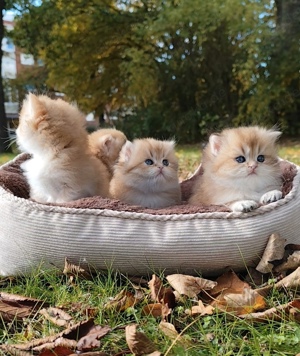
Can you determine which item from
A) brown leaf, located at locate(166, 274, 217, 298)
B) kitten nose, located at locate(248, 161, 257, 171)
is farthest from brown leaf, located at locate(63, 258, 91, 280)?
kitten nose, located at locate(248, 161, 257, 171)

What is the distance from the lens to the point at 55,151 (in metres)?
2.09

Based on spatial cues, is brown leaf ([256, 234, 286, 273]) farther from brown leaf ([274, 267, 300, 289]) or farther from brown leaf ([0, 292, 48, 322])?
brown leaf ([0, 292, 48, 322])

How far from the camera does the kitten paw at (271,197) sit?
1896 mm

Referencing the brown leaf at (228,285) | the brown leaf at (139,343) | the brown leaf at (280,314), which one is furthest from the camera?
the brown leaf at (228,285)

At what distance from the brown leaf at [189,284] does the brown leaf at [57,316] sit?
386 mm

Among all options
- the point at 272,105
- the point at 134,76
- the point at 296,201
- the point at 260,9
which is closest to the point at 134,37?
the point at 134,76

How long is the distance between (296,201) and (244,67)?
8.89m

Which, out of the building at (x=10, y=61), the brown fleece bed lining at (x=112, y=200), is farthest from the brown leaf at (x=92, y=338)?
the building at (x=10, y=61)

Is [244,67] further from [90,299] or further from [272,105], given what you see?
[90,299]

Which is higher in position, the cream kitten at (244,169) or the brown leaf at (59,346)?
the cream kitten at (244,169)

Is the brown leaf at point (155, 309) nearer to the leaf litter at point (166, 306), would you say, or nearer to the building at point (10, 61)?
the leaf litter at point (166, 306)

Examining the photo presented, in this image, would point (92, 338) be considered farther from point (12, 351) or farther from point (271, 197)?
point (271, 197)

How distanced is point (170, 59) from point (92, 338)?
35.6 ft

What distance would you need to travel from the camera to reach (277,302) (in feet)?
5.06
